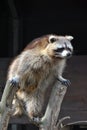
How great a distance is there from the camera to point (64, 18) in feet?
23.6

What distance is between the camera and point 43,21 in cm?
726

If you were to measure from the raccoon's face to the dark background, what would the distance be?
1.99 m

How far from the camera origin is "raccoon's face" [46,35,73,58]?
15.9 feet

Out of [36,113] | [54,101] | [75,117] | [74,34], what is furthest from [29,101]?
[74,34]

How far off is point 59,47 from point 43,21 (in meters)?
2.32

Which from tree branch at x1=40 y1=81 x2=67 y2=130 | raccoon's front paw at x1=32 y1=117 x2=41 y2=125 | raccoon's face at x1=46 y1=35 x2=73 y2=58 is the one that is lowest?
raccoon's front paw at x1=32 y1=117 x2=41 y2=125

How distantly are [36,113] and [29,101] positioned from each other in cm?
12

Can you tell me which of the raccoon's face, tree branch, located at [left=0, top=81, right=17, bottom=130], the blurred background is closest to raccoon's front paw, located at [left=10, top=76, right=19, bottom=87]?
tree branch, located at [left=0, top=81, right=17, bottom=130]

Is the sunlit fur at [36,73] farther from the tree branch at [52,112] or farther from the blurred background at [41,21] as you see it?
the blurred background at [41,21]

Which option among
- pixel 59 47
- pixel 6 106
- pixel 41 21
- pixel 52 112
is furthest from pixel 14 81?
pixel 41 21

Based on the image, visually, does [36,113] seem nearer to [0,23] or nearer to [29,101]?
[29,101]

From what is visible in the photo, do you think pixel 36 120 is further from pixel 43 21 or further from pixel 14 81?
pixel 43 21

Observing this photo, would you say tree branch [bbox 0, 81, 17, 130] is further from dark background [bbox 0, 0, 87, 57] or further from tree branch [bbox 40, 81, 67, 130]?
dark background [bbox 0, 0, 87, 57]

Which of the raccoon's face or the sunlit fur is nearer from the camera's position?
the raccoon's face
